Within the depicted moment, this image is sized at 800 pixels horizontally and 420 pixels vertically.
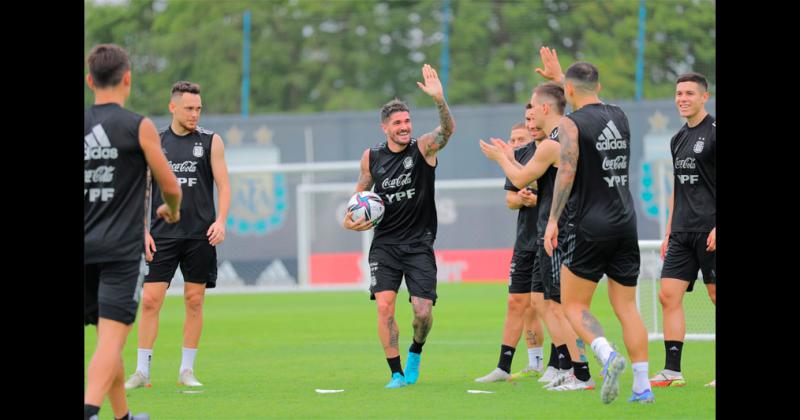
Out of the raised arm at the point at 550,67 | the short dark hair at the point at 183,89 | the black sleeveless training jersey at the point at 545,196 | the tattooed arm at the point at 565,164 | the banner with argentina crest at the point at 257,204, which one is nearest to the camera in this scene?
the tattooed arm at the point at 565,164

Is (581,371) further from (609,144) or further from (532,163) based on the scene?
(609,144)

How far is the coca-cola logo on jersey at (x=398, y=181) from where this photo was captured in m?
10.2

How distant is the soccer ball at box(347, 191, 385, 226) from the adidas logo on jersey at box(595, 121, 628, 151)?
2.38 meters

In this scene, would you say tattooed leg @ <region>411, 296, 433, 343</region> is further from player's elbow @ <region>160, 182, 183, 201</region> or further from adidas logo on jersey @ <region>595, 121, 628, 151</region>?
player's elbow @ <region>160, 182, 183, 201</region>

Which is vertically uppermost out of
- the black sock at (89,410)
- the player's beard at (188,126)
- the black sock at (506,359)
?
the player's beard at (188,126)

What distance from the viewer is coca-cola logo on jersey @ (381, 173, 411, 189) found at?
10.2 metres

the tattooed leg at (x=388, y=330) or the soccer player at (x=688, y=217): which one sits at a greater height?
the soccer player at (x=688, y=217)

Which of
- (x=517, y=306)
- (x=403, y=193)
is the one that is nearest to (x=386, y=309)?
(x=403, y=193)

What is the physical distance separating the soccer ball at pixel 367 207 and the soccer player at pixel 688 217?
2467mm

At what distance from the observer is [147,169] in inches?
279

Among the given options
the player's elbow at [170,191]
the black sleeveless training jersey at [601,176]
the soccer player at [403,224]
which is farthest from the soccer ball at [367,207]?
the player's elbow at [170,191]

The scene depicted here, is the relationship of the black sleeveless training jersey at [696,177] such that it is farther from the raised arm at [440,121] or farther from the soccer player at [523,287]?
the raised arm at [440,121]

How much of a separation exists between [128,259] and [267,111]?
31781mm

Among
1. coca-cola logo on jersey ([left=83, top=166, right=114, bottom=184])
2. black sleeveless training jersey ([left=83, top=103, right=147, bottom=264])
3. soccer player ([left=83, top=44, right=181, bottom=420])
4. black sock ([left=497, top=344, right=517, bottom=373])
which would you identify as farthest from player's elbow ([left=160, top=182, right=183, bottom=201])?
black sock ([left=497, top=344, right=517, bottom=373])
